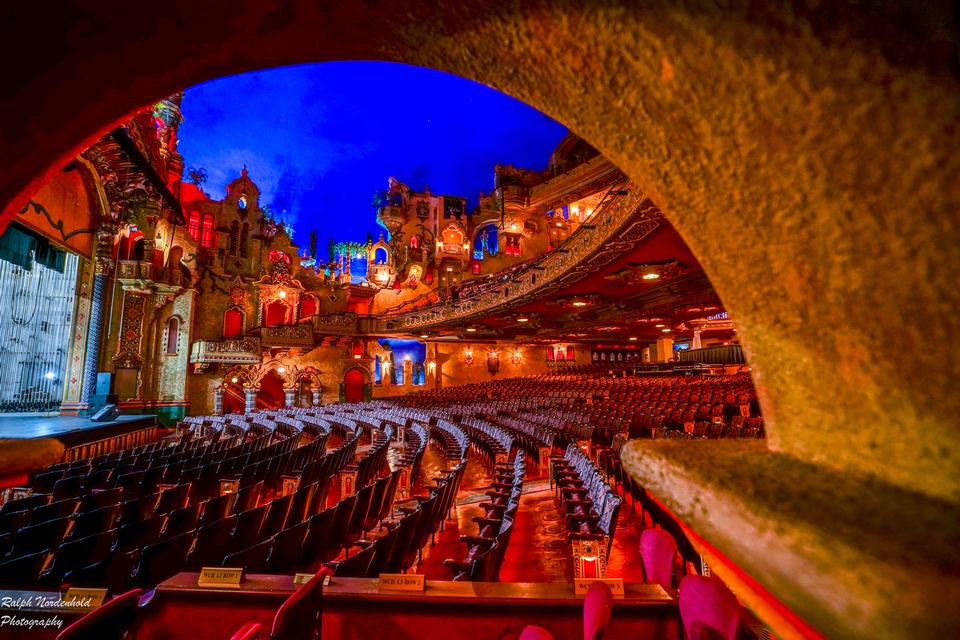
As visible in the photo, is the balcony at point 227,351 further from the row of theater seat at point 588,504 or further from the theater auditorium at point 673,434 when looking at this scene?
the row of theater seat at point 588,504

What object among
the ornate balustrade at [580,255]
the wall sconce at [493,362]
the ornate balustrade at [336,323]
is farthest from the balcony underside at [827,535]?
the wall sconce at [493,362]

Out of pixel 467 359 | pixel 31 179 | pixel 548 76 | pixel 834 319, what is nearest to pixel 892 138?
pixel 834 319

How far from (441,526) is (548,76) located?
4.96m

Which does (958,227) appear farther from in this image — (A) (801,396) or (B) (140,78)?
(B) (140,78)

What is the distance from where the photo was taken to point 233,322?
1833cm

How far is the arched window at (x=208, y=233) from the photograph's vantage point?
728 inches

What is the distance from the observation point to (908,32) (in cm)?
52

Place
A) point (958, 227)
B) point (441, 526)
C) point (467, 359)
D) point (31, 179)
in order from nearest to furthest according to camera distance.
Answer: point (958, 227), point (31, 179), point (441, 526), point (467, 359)

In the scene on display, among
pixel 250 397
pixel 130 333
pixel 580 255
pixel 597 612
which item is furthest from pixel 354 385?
pixel 597 612

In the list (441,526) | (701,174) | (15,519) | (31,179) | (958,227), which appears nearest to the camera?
(958,227)

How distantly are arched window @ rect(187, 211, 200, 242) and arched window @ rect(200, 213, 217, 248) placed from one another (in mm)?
217

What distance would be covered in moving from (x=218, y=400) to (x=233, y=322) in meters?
3.56

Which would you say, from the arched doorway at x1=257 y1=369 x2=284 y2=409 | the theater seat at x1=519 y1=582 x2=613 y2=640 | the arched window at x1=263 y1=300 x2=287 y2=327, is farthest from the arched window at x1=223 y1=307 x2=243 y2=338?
the theater seat at x1=519 y1=582 x2=613 y2=640

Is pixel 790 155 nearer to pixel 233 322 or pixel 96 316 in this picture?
pixel 96 316
